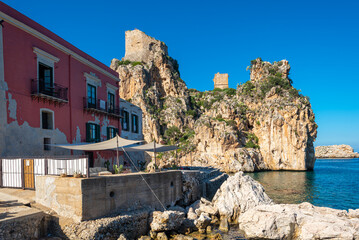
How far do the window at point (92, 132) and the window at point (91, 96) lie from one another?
1.54 metres

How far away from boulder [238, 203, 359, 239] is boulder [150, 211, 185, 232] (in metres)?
3.84

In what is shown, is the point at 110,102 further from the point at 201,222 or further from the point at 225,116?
the point at 225,116

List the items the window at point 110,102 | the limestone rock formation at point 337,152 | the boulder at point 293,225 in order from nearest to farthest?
1. the boulder at point 293,225
2. the window at point 110,102
3. the limestone rock formation at point 337,152

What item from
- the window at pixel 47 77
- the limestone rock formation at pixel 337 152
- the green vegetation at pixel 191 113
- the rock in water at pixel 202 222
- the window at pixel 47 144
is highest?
the green vegetation at pixel 191 113

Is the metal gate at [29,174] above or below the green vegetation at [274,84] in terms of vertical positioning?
below

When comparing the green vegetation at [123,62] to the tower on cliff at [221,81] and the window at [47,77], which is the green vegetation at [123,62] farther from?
the window at [47,77]

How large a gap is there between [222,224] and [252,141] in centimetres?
4847

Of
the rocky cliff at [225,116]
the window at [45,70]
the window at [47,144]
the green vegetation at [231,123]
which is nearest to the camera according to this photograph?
the window at [45,70]

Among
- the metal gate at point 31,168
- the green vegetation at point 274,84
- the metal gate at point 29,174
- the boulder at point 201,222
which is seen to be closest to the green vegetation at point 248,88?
the green vegetation at point 274,84

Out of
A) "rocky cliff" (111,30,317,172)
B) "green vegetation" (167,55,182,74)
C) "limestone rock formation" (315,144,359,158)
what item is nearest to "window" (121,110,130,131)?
"rocky cliff" (111,30,317,172)

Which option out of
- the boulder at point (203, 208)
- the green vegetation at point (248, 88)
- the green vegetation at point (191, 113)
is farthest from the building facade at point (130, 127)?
the green vegetation at point (248, 88)

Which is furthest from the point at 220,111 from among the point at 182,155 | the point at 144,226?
the point at 144,226

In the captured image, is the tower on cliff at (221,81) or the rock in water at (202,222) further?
the tower on cliff at (221,81)

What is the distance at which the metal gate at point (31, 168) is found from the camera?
11.4m
